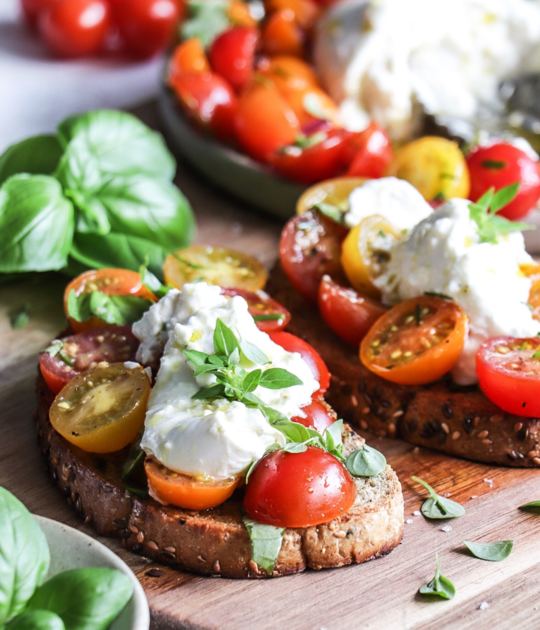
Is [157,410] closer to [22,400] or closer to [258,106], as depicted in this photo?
[22,400]

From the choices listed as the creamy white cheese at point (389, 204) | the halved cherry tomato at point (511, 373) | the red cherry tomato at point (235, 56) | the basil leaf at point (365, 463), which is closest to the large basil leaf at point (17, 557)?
the basil leaf at point (365, 463)

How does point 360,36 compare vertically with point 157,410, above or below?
above

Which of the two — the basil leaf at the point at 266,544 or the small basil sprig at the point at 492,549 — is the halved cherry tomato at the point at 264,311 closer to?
the basil leaf at the point at 266,544

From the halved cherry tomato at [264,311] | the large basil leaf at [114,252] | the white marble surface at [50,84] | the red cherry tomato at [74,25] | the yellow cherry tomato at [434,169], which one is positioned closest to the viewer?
the halved cherry tomato at [264,311]

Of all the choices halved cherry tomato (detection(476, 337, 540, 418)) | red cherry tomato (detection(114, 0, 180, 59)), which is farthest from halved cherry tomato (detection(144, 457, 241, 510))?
red cherry tomato (detection(114, 0, 180, 59))

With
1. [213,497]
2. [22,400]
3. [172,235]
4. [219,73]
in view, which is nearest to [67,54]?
[219,73]

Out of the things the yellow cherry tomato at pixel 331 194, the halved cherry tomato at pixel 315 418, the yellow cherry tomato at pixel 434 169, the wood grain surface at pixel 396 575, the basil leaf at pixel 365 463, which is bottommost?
the wood grain surface at pixel 396 575
